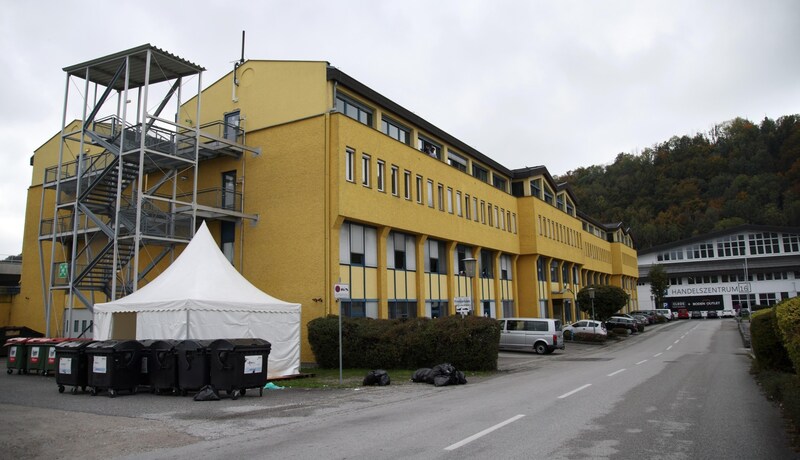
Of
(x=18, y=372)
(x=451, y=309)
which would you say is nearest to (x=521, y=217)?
(x=451, y=309)

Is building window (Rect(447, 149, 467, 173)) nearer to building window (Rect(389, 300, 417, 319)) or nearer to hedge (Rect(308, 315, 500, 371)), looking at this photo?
building window (Rect(389, 300, 417, 319))

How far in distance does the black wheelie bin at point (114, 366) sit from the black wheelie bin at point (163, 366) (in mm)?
309

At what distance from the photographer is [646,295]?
10050 cm

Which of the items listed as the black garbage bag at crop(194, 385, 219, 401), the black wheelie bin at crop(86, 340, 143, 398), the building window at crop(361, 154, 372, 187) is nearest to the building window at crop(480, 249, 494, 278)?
the building window at crop(361, 154, 372, 187)

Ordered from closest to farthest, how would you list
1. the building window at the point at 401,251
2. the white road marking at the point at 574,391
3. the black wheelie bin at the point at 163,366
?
the white road marking at the point at 574,391 → the black wheelie bin at the point at 163,366 → the building window at the point at 401,251

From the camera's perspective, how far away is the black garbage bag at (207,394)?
13.1 meters

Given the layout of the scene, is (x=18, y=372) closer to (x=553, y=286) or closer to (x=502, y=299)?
(x=502, y=299)

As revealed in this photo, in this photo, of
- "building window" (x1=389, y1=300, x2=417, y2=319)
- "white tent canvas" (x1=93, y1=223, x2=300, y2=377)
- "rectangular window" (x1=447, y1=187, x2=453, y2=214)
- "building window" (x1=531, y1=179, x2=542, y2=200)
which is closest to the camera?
"white tent canvas" (x1=93, y1=223, x2=300, y2=377)

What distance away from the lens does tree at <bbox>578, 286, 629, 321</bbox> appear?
44.5m

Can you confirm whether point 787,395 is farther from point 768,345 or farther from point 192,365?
point 192,365

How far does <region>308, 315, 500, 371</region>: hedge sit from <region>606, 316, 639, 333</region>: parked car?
3382 centimetres

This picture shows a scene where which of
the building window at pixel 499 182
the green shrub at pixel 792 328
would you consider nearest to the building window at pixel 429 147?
the building window at pixel 499 182

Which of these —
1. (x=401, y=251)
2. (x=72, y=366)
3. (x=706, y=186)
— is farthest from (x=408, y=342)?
(x=706, y=186)

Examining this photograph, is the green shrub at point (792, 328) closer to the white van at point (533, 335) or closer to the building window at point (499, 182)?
the white van at point (533, 335)
